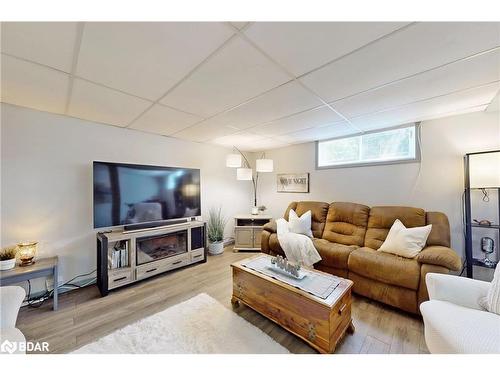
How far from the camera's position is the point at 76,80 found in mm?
1546

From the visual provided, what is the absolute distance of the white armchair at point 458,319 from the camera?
1009 millimetres

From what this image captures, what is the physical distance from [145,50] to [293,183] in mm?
3333

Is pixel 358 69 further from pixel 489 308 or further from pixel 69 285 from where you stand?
pixel 69 285

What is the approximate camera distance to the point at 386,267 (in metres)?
1.96

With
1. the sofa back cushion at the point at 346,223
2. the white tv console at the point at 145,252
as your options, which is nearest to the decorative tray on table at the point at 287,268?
the sofa back cushion at the point at 346,223

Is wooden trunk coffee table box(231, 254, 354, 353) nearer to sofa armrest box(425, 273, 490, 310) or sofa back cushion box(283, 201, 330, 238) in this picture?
sofa armrest box(425, 273, 490, 310)

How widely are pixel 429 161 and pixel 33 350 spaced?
15.2ft

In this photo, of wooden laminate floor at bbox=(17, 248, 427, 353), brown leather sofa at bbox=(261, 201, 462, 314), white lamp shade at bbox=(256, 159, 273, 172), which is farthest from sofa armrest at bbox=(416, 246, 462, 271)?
white lamp shade at bbox=(256, 159, 273, 172)

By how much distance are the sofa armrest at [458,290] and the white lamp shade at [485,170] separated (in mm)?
1282

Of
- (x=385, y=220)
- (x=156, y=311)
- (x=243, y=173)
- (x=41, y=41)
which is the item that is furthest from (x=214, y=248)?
(x=41, y=41)

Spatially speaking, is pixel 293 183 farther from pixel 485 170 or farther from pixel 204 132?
pixel 485 170

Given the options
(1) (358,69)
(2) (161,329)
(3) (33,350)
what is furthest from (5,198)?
(1) (358,69)

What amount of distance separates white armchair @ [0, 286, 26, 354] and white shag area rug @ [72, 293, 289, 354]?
544 mm

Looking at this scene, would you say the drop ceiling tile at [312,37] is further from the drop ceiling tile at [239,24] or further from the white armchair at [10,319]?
the white armchair at [10,319]
